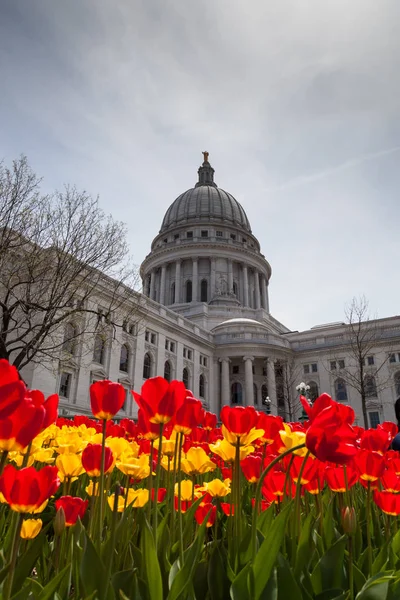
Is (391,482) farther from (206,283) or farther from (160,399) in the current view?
(206,283)

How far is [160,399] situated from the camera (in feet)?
5.49

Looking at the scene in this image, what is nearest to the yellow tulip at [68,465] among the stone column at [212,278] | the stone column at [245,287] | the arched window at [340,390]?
the arched window at [340,390]

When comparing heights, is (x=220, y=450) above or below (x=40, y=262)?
below

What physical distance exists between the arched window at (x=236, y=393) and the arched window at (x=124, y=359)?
18405 millimetres

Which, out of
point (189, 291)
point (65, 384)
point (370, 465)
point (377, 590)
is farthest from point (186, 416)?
point (189, 291)

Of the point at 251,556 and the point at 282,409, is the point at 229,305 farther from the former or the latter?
the point at 251,556

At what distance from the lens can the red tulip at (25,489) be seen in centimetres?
128

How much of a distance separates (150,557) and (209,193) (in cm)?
8348

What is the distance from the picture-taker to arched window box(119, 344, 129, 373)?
3909 cm

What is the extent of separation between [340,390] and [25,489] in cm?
5352

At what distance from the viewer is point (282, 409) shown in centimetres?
5056

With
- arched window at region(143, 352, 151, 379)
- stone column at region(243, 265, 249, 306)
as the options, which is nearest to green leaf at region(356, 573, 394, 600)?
arched window at region(143, 352, 151, 379)

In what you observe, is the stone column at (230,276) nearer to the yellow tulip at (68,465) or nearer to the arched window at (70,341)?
the arched window at (70,341)

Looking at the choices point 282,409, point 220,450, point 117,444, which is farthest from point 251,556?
point 282,409
